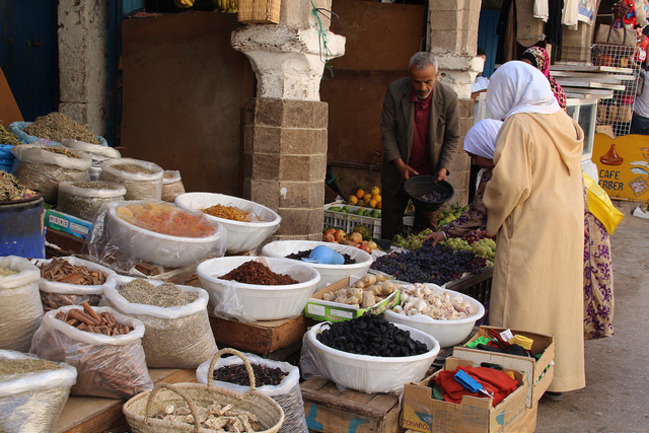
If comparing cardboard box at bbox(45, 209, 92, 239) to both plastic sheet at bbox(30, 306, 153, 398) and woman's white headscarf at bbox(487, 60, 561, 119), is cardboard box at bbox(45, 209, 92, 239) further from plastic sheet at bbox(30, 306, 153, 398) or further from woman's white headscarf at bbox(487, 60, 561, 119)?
woman's white headscarf at bbox(487, 60, 561, 119)

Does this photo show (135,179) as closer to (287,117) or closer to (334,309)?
(287,117)

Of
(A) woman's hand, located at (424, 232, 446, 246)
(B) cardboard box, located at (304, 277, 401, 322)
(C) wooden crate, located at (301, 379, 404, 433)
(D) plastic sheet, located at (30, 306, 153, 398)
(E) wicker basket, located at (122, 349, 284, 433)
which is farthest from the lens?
(A) woman's hand, located at (424, 232, 446, 246)

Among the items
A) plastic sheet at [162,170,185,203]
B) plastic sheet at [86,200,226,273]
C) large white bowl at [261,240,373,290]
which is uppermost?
plastic sheet at [162,170,185,203]

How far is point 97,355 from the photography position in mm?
2656

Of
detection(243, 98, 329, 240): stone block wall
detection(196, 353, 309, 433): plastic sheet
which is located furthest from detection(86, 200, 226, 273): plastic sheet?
detection(243, 98, 329, 240): stone block wall

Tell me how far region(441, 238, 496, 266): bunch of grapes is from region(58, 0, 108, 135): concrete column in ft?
13.2

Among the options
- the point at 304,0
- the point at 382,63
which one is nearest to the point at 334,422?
the point at 304,0

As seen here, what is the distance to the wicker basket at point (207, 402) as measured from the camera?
248 centimetres

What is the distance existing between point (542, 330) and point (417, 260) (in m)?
1.31

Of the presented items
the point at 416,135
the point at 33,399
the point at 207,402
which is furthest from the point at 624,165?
the point at 33,399

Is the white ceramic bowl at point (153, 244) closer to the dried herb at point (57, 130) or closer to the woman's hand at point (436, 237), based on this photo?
the dried herb at point (57, 130)

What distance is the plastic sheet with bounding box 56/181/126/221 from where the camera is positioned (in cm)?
400

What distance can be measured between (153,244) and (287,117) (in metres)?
1.99

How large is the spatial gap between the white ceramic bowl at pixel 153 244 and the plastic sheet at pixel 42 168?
0.56m
